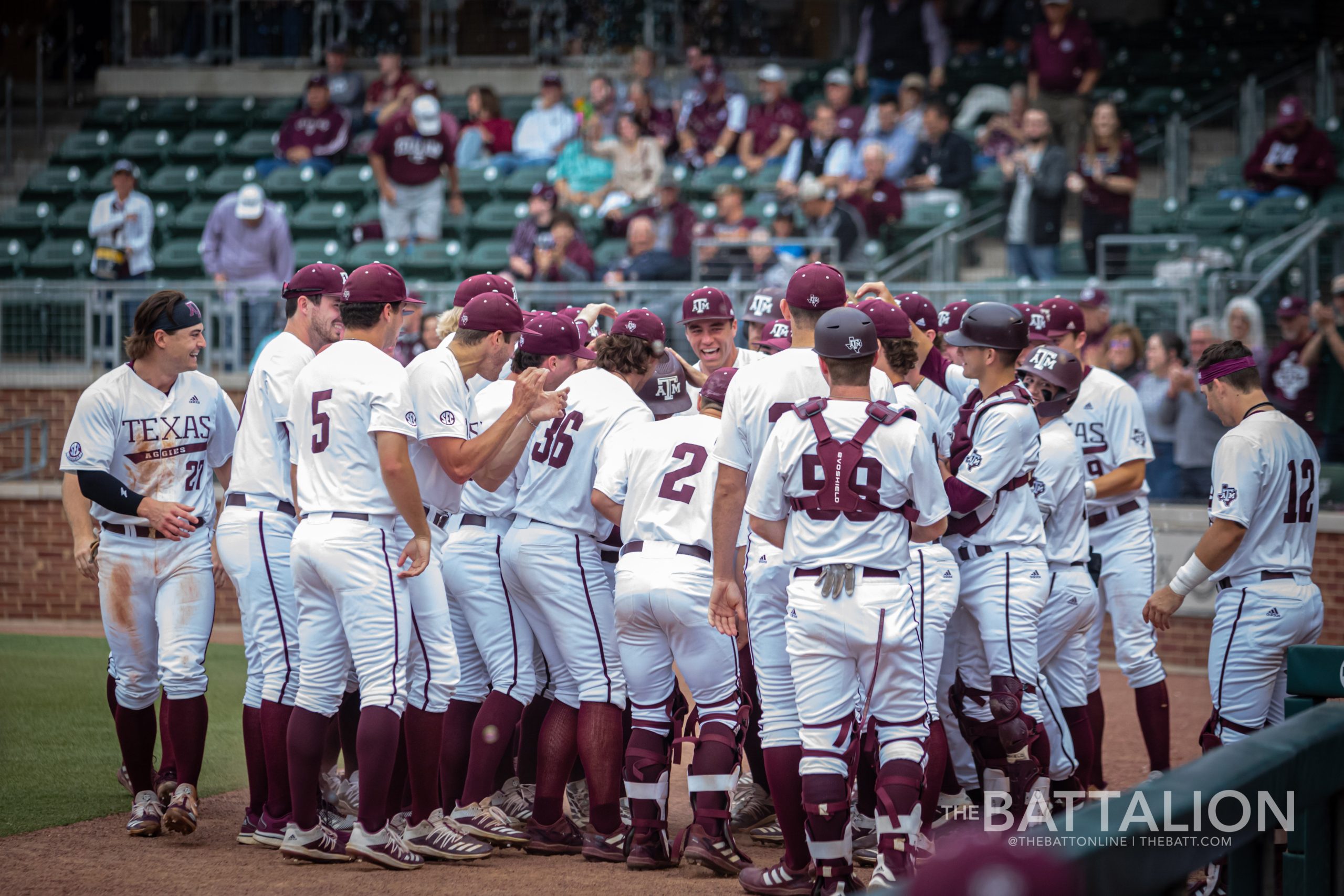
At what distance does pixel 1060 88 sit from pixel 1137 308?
13.1 ft

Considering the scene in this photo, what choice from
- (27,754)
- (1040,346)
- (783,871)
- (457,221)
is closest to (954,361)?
(1040,346)

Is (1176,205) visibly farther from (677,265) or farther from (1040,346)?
(1040,346)

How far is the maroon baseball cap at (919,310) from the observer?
571 centimetres

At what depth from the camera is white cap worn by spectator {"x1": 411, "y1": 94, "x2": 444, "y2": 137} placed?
43.4 ft

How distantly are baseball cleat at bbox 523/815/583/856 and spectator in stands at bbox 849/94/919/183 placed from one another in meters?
8.45

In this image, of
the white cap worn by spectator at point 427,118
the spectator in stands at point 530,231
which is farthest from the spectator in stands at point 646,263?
the white cap worn by spectator at point 427,118

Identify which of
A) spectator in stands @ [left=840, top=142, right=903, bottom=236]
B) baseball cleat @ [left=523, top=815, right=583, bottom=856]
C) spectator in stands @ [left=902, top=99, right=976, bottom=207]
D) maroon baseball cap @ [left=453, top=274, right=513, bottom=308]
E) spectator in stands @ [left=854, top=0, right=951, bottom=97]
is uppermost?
spectator in stands @ [left=854, top=0, right=951, bottom=97]

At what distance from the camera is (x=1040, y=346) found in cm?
564

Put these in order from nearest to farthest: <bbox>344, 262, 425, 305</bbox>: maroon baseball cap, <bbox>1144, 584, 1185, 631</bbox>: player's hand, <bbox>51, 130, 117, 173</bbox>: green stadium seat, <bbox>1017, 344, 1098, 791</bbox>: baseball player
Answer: <bbox>344, 262, 425, 305</bbox>: maroon baseball cap < <bbox>1144, 584, 1185, 631</bbox>: player's hand < <bbox>1017, 344, 1098, 791</bbox>: baseball player < <bbox>51, 130, 117, 173</bbox>: green stadium seat

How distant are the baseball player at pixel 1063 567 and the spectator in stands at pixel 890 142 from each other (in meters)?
7.06

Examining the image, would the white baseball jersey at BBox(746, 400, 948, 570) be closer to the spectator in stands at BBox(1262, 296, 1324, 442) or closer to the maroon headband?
the maroon headband

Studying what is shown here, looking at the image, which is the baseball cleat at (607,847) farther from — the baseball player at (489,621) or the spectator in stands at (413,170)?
the spectator in stands at (413,170)

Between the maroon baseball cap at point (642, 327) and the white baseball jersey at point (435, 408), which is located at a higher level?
the maroon baseball cap at point (642, 327)

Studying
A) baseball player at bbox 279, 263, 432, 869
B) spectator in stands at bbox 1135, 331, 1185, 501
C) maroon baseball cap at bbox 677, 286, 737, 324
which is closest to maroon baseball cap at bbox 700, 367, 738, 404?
maroon baseball cap at bbox 677, 286, 737, 324
